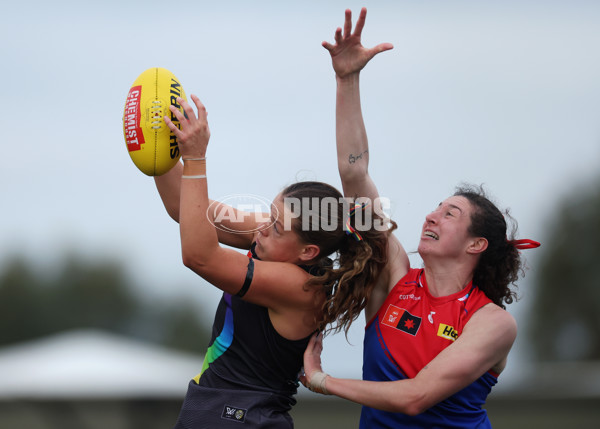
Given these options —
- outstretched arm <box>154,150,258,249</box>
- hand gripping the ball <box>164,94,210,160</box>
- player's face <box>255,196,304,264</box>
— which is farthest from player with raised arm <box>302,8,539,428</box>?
hand gripping the ball <box>164,94,210,160</box>

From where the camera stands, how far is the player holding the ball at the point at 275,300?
9.94 ft

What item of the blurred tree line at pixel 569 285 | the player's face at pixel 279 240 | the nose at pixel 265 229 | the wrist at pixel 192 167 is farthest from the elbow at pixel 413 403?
the blurred tree line at pixel 569 285

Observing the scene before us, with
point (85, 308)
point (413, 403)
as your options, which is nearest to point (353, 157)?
point (413, 403)

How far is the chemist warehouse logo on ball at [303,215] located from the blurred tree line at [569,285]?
67.8 feet

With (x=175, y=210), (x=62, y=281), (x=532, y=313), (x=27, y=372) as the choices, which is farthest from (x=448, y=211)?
(x=62, y=281)

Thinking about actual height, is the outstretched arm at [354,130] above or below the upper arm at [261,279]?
above

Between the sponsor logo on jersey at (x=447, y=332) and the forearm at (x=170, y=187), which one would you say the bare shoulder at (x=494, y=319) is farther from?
the forearm at (x=170, y=187)

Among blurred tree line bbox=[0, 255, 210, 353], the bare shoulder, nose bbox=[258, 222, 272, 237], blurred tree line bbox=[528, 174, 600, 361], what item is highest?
nose bbox=[258, 222, 272, 237]

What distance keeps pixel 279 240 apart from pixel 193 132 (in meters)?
0.61

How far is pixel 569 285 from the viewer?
23.1 meters

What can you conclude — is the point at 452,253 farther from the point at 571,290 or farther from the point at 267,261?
the point at 571,290

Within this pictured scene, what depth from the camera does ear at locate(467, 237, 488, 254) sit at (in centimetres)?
343

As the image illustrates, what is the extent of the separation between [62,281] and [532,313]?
1943 cm

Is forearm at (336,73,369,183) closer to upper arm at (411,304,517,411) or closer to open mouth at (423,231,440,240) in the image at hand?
open mouth at (423,231,440,240)
